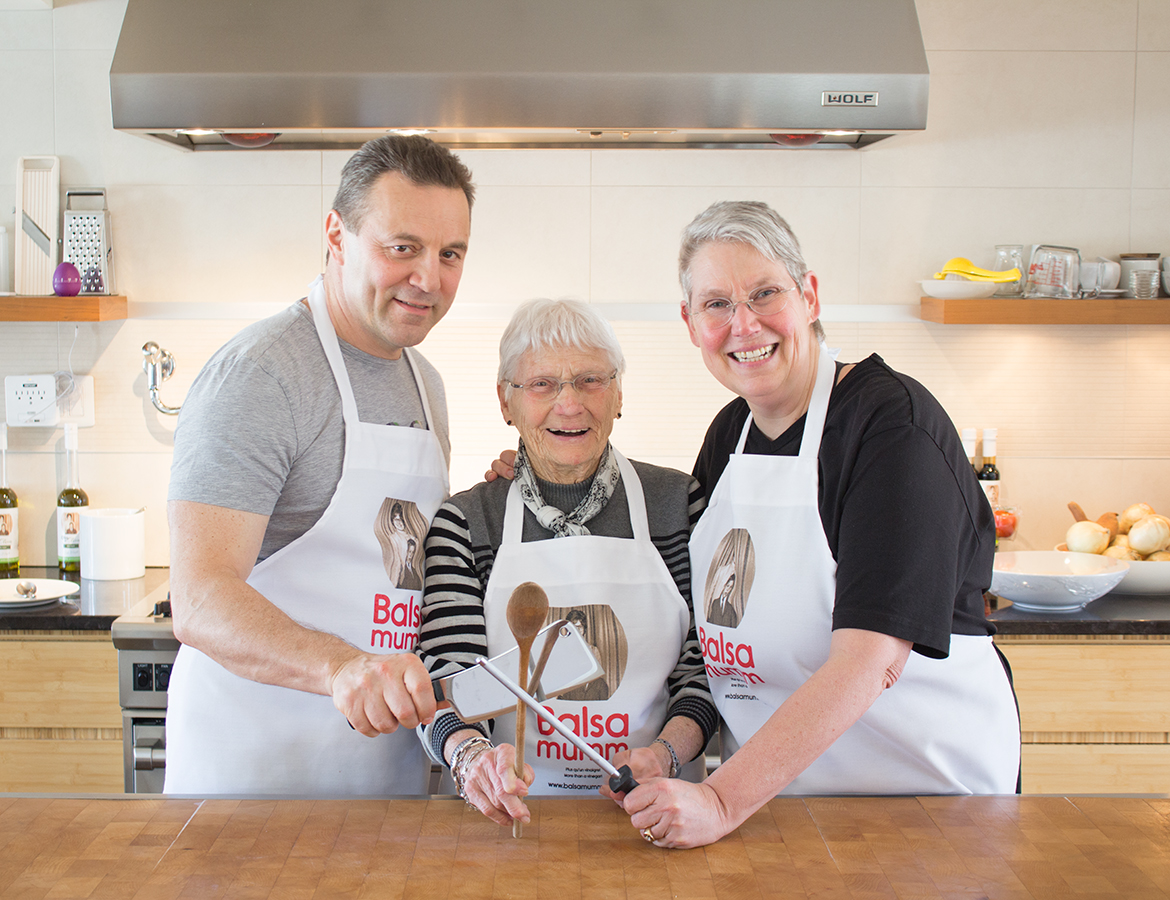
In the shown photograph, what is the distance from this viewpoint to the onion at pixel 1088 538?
229 cm

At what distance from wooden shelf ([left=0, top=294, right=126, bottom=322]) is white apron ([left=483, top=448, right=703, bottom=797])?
1487 mm

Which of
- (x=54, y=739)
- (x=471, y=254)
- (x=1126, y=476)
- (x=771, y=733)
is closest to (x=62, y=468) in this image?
(x=54, y=739)

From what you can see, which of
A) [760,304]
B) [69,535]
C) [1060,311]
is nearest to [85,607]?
[69,535]

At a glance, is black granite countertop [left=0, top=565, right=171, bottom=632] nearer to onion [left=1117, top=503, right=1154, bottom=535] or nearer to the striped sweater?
the striped sweater

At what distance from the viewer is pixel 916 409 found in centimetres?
110

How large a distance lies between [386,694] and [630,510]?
0.56 m

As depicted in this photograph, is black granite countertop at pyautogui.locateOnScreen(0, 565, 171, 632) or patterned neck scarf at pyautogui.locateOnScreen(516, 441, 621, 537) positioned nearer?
patterned neck scarf at pyautogui.locateOnScreen(516, 441, 621, 537)

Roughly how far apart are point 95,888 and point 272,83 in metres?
1.32

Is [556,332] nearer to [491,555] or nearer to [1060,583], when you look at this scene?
[491,555]

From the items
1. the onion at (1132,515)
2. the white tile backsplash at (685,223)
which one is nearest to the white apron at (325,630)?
the white tile backsplash at (685,223)

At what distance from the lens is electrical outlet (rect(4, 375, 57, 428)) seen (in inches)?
98.3

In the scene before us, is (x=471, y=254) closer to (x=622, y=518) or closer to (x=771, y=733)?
(x=622, y=518)

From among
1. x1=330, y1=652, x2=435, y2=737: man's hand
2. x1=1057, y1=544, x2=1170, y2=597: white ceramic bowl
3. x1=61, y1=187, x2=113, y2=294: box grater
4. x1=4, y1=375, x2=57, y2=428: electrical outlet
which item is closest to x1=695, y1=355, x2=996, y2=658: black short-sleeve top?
x1=330, y1=652, x2=435, y2=737: man's hand

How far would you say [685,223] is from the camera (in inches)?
97.1
